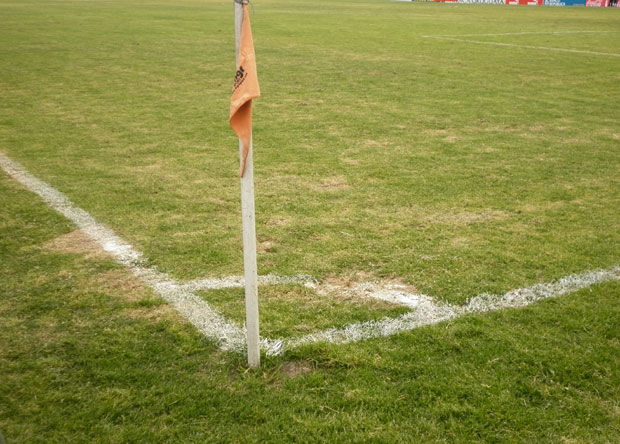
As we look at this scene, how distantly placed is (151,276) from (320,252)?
112 cm

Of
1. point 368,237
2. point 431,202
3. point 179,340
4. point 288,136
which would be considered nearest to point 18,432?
point 179,340

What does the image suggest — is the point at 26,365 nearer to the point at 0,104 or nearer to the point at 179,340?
the point at 179,340

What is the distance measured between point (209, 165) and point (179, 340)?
128 inches

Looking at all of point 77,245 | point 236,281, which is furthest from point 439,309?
point 77,245

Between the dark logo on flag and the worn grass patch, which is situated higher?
the dark logo on flag

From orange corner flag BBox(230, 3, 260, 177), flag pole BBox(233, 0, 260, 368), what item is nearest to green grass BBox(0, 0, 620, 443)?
flag pole BBox(233, 0, 260, 368)

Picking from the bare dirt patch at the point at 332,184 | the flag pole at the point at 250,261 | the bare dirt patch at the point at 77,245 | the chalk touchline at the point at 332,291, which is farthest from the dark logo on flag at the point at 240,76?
the bare dirt patch at the point at 332,184

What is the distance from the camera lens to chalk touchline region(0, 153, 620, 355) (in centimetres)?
323

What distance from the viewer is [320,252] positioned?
4230 mm

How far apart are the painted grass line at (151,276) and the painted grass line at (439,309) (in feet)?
1.06

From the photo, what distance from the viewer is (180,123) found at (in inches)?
314

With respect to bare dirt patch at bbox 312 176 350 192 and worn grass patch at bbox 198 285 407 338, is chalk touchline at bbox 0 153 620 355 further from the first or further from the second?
bare dirt patch at bbox 312 176 350 192

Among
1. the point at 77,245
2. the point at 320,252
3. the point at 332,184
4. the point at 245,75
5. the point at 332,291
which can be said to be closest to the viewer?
the point at 245,75

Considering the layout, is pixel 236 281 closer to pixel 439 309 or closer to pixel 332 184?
pixel 439 309
